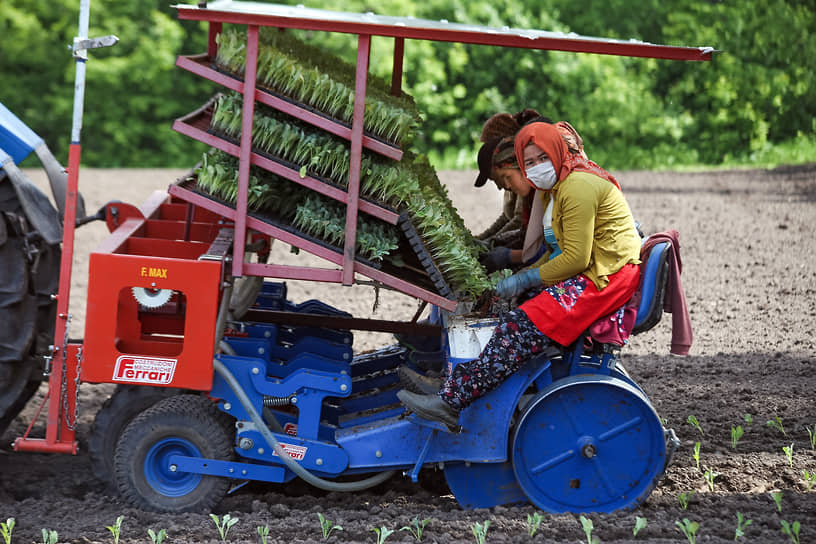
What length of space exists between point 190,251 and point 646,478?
251 cm

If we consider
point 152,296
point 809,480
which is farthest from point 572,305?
point 152,296

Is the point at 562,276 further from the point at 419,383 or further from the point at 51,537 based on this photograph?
the point at 51,537

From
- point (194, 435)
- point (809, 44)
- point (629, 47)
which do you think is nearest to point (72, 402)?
point (194, 435)

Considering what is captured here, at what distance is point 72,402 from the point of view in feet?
13.9

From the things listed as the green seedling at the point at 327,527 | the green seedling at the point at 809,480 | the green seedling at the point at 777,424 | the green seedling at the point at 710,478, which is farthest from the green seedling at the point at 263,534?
the green seedling at the point at 777,424

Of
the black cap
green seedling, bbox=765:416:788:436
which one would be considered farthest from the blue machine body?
green seedling, bbox=765:416:788:436

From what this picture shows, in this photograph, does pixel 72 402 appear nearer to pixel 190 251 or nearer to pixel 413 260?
pixel 190 251

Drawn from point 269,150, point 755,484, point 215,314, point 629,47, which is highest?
point 629,47

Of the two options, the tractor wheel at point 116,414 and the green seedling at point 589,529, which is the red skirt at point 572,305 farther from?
the tractor wheel at point 116,414

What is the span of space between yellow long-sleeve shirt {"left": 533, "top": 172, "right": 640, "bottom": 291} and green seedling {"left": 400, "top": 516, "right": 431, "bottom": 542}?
120 cm

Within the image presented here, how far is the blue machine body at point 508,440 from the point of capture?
13.8ft

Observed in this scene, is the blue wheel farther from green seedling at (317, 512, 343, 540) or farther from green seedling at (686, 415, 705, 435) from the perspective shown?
green seedling at (686, 415, 705, 435)

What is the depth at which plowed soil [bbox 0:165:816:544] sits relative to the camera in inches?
159

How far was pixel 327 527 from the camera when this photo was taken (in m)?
3.97
